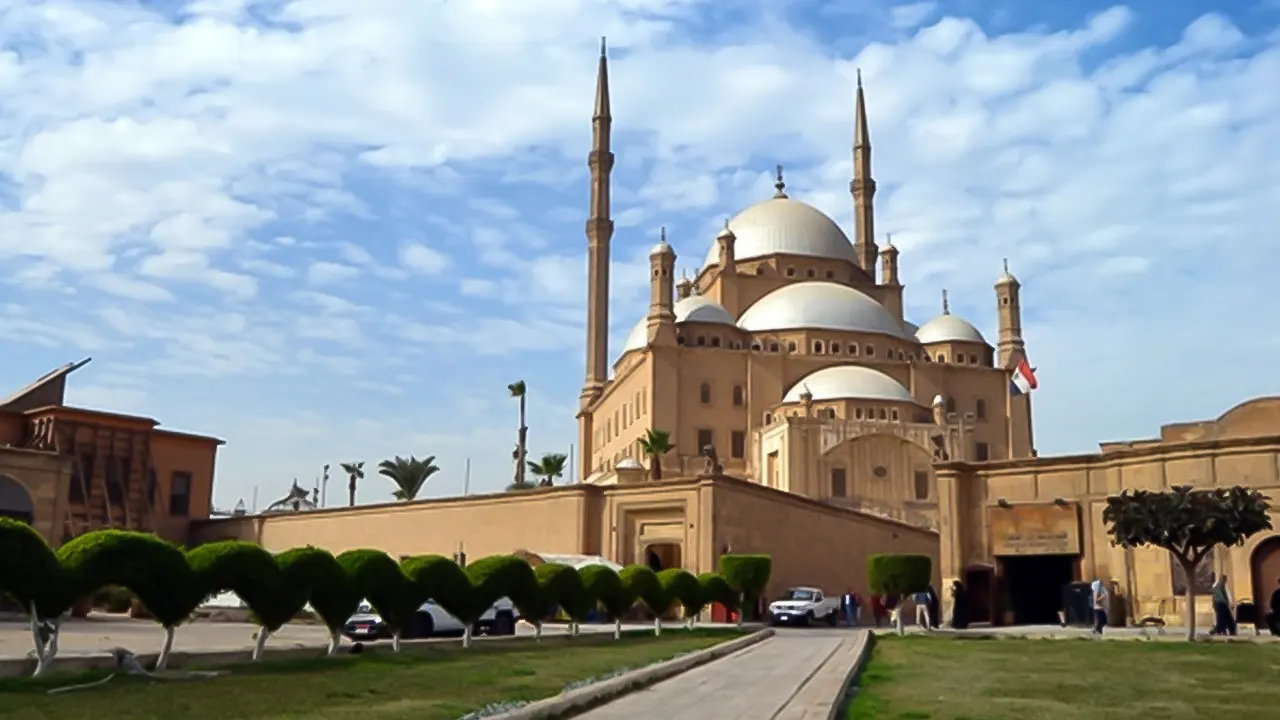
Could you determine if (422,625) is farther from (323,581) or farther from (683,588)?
(323,581)

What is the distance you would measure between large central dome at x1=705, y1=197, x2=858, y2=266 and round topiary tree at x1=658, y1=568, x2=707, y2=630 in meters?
38.4

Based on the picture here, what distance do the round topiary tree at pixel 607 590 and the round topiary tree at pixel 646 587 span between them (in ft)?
0.94

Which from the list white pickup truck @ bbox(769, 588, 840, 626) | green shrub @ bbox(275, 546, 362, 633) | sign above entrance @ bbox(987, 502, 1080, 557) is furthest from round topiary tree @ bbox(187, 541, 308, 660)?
sign above entrance @ bbox(987, 502, 1080, 557)

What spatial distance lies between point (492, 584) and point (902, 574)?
13.6 m

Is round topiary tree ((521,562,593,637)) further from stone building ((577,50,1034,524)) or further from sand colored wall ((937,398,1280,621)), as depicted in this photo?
stone building ((577,50,1034,524))

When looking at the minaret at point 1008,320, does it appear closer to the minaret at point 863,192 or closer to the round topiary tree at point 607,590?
the minaret at point 863,192

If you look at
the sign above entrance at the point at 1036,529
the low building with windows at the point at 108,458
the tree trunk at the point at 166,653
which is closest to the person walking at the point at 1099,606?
the sign above entrance at the point at 1036,529

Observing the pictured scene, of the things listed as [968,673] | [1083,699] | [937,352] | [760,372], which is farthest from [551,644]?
[937,352]

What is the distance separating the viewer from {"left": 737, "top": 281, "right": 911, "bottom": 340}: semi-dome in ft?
179

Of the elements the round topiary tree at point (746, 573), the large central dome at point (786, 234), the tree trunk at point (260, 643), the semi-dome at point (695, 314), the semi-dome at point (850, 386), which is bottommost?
the tree trunk at point (260, 643)

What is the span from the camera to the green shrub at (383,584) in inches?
615

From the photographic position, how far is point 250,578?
531 inches

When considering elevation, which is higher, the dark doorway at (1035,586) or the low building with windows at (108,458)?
the low building with windows at (108,458)

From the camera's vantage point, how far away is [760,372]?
52.9 m
